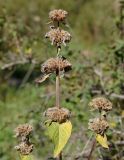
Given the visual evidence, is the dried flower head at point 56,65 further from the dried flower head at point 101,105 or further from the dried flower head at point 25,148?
the dried flower head at point 25,148

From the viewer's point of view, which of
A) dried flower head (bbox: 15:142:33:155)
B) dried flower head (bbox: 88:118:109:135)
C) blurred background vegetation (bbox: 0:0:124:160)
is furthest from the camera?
blurred background vegetation (bbox: 0:0:124:160)

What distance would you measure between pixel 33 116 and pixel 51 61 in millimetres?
2211

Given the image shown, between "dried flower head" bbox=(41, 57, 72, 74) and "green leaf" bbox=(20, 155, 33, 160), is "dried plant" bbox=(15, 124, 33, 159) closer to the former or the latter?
"green leaf" bbox=(20, 155, 33, 160)

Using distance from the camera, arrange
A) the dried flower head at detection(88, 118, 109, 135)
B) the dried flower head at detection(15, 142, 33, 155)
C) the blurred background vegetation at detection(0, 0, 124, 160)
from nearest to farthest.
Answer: the dried flower head at detection(88, 118, 109, 135)
the dried flower head at detection(15, 142, 33, 155)
the blurred background vegetation at detection(0, 0, 124, 160)

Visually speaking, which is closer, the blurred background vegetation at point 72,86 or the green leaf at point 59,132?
the green leaf at point 59,132

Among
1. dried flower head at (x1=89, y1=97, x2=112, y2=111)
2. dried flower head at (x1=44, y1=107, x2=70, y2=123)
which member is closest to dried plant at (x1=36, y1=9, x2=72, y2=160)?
dried flower head at (x1=44, y1=107, x2=70, y2=123)

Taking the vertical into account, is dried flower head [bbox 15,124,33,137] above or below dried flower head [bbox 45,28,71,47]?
below

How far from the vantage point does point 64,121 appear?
6.63ft

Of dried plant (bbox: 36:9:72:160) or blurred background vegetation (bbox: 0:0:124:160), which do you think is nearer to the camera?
dried plant (bbox: 36:9:72:160)

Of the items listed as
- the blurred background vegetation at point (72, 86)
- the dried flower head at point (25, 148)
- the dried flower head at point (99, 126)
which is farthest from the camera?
the blurred background vegetation at point (72, 86)

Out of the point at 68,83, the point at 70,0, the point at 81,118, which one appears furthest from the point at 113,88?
the point at 70,0

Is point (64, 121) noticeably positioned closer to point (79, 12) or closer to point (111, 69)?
point (111, 69)

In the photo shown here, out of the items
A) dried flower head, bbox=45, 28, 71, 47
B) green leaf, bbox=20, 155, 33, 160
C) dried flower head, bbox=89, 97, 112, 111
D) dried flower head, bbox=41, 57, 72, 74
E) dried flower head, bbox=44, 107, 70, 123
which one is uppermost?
dried flower head, bbox=45, 28, 71, 47

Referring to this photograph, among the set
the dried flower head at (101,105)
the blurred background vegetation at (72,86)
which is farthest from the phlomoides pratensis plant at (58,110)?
the blurred background vegetation at (72,86)
